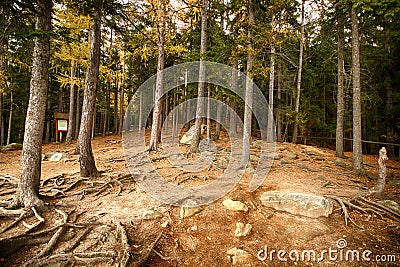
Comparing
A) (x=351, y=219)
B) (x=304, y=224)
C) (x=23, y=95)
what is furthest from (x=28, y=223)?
(x=23, y=95)

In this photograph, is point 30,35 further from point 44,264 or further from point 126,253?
point 126,253

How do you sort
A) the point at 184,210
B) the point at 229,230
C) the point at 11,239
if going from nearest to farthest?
the point at 11,239, the point at 229,230, the point at 184,210

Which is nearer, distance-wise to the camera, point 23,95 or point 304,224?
point 304,224

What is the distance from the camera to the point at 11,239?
3506 millimetres

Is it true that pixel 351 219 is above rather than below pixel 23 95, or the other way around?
below

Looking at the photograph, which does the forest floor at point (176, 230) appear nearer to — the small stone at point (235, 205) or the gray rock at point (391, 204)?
the small stone at point (235, 205)

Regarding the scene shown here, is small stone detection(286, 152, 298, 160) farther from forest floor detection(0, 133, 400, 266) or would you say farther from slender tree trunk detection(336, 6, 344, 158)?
forest floor detection(0, 133, 400, 266)

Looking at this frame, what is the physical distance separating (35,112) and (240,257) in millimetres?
5565

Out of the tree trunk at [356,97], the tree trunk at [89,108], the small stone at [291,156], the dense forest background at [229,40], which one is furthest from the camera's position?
the small stone at [291,156]

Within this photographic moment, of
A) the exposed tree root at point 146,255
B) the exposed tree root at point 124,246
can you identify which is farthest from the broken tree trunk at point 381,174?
the exposed tree root at point 124,246

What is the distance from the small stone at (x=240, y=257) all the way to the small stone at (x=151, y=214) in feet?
6.03

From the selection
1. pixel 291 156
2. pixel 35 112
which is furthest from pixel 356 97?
pixel 35 112

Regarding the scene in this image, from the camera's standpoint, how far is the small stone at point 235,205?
5359 mm

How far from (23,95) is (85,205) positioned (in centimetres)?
1898
